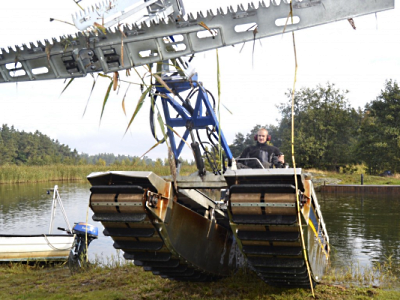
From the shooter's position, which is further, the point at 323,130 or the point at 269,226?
the point at 323,130

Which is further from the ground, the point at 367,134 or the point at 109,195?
the point at 367,134

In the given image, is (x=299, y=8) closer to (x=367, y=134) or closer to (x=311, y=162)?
(x=367, y=134)

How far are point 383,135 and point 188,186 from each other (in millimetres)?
36623

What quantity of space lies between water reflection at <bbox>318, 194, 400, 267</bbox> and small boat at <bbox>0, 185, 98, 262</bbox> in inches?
212

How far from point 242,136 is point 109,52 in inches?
1804

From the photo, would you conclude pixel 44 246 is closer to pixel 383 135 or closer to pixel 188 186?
pixel 188 186

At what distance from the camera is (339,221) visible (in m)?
17.6

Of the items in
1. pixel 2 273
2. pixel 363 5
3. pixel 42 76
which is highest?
pixel 363 5

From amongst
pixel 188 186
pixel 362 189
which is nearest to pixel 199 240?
pixel 188 186

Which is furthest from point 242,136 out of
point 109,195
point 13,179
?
point 109,195

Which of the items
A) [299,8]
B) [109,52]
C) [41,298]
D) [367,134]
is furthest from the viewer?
[367,134]

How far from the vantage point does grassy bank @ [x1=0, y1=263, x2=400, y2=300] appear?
659cm

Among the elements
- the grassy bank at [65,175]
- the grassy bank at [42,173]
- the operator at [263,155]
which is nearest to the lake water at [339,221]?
A: the operator at [263,155]

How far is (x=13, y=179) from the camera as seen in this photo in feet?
123
